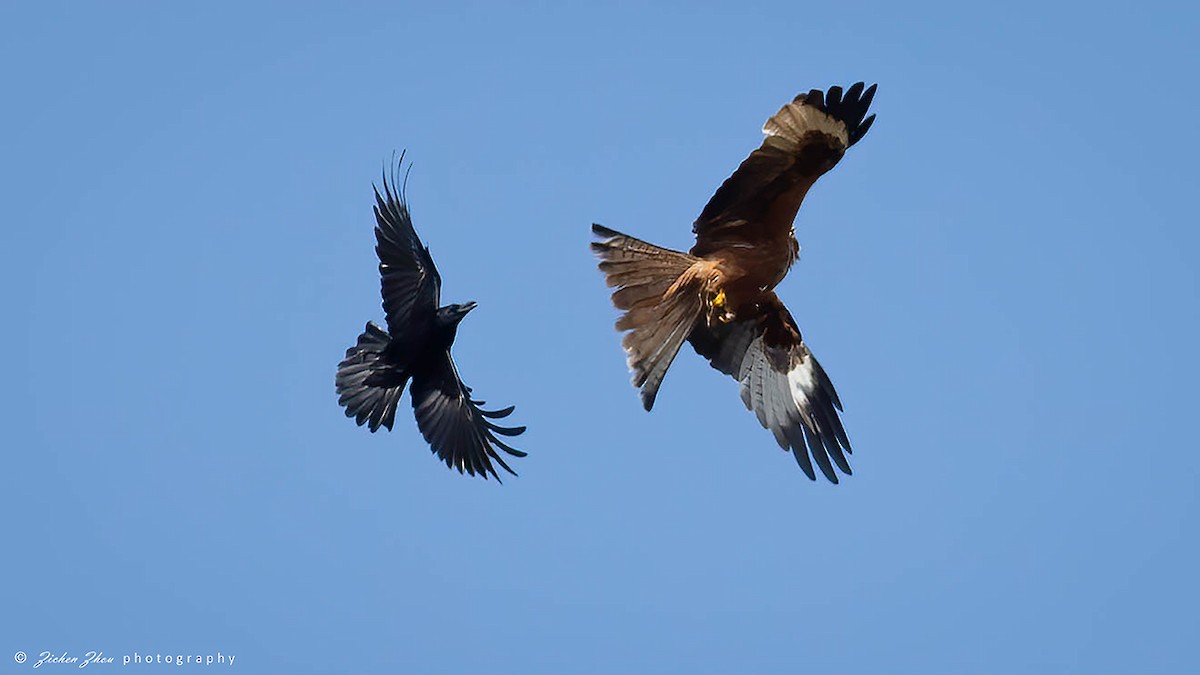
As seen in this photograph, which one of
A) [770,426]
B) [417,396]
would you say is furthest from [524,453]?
[770,426]

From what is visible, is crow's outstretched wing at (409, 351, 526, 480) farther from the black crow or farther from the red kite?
the red kite

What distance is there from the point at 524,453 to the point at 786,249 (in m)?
2.58

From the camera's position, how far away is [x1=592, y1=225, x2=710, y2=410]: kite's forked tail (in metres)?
10.8

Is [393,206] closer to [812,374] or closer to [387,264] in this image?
[387,264]

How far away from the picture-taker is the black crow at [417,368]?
1249cm

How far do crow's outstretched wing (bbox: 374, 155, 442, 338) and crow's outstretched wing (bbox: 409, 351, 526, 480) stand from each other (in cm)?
42

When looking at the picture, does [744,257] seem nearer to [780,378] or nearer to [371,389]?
[780,378]

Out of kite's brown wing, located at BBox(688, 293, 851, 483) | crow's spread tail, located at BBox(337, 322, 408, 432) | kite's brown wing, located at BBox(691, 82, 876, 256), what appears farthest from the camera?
crow's spread tail, located at BBox(337, 322, 408, 432)

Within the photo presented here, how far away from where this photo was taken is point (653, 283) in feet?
36.0

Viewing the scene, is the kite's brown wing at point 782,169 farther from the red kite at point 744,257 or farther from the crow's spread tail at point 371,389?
the crow's spread tail at point 371,389

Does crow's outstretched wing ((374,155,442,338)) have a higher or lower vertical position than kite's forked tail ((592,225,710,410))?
higher

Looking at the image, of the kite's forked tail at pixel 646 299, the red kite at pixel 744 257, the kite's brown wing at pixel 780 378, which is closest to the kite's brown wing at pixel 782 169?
the red kite at pixel 744 257

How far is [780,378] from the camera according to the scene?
12461 mm

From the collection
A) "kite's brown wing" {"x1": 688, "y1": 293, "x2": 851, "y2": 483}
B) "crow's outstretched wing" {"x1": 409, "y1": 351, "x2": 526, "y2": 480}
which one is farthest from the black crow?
"kite's brown wing" {"x1": 688, "y1": 293, "x2": 851, "y2": 483}
